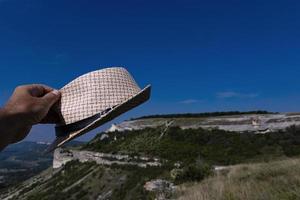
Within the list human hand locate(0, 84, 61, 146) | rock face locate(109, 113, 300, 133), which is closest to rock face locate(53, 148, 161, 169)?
rock face locate(109, 113, 300, 133)

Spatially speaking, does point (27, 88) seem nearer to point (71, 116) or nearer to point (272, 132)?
point (71, 116)

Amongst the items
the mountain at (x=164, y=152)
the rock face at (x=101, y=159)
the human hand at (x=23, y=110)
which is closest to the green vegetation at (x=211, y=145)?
the mountain at (x=164, y=152)

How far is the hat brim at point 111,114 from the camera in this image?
Result: 2350mm

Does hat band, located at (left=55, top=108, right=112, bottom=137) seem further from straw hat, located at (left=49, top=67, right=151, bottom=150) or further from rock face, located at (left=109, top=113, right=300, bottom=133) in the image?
rock face, located at (left=109, top=113, right=300, bottom=133)

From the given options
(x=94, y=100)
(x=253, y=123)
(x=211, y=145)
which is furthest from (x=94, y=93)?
(x=253, y=123)

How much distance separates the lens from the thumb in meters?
2.20

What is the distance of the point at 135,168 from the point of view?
45500 mm

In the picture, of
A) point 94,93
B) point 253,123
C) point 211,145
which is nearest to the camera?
point 94,93

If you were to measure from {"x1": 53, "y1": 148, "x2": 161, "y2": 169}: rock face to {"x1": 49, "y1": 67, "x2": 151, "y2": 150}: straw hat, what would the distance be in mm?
40341

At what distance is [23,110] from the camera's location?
1979 mm

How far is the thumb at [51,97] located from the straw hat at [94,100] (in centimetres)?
6

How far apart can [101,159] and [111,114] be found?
55883 millimetres

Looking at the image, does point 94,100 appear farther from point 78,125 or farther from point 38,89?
point 38,89

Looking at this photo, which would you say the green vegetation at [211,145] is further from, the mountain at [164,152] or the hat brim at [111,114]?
the hat brim at [111,114]
